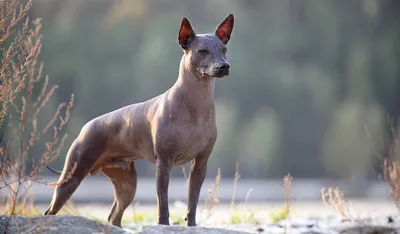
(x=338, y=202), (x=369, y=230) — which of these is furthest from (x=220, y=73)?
(x=338, y=202)

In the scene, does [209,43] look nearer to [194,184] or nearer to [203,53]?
[203,53]

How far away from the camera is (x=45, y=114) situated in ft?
67.6

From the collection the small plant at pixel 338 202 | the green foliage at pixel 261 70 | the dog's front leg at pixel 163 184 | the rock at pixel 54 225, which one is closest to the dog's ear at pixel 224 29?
the dog's front leg at pixel 163 184

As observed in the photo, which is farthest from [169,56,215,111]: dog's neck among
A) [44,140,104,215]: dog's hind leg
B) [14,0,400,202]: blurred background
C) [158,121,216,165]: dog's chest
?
[14,0,400,202]: blurred background

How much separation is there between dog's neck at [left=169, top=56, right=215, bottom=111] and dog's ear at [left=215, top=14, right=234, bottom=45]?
33 centimetres

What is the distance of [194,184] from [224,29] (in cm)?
105

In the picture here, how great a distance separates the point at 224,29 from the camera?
4664 millimetres

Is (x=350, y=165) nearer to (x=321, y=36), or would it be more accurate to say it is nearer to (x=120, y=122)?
(x=321, y=36)

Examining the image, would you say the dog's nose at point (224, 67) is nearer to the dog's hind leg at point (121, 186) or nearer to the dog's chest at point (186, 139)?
the dog's chest at point (186, 139)

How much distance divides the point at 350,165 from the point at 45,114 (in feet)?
31.5

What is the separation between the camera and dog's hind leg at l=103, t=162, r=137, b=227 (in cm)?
532

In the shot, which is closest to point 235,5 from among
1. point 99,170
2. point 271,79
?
point 271,79

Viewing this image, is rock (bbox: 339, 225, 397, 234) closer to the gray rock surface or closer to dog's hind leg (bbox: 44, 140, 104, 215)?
the gray rock surface

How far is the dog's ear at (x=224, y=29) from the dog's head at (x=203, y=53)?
0.15 feet
